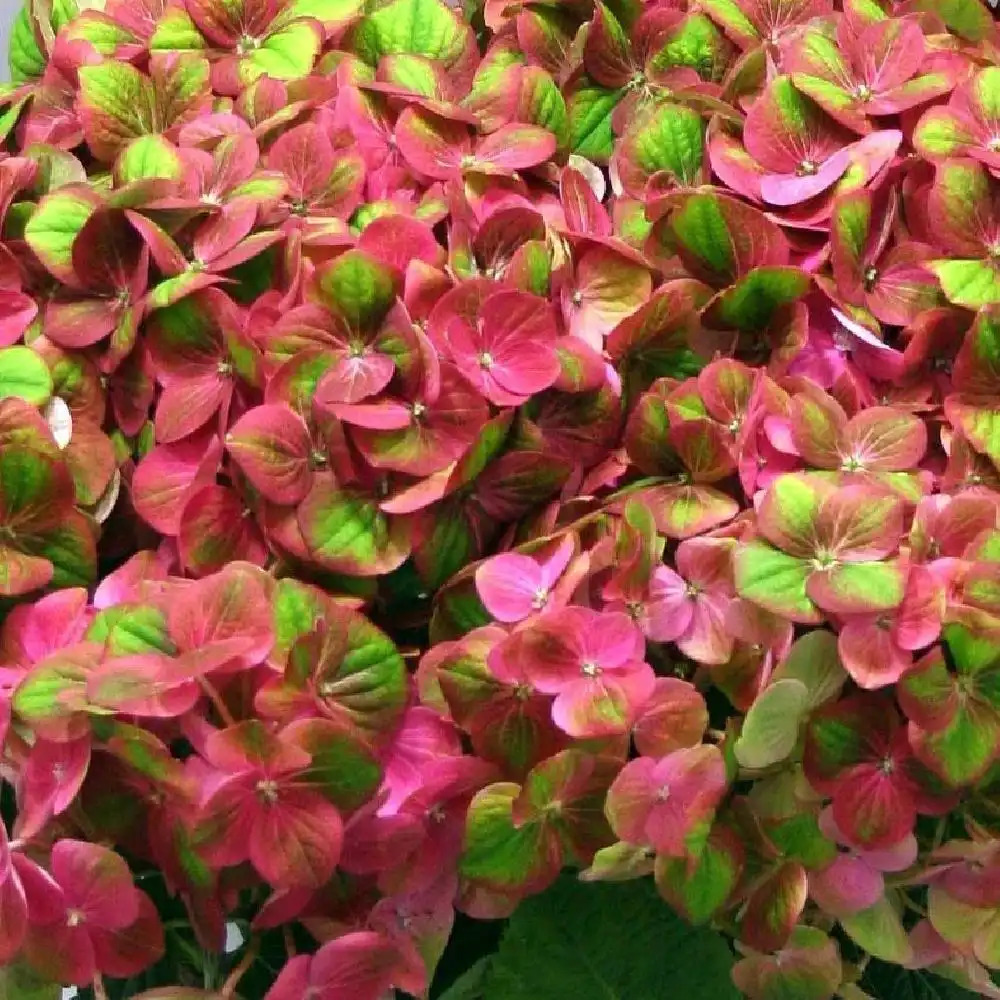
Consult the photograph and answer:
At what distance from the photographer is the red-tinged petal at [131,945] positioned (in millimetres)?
396

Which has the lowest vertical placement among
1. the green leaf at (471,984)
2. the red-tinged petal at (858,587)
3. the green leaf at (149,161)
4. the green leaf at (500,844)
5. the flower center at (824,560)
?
A: the green leaf at (471,984)

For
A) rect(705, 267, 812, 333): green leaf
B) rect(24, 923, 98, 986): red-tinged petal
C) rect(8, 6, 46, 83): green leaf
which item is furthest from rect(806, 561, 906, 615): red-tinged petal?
rect(8, 6, 46, 83): green leaf

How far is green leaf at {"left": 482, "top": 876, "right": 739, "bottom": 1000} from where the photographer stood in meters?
0.43

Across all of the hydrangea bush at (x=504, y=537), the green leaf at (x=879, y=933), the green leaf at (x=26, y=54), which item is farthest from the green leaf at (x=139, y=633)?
the green leaf at (x=26, y=54)

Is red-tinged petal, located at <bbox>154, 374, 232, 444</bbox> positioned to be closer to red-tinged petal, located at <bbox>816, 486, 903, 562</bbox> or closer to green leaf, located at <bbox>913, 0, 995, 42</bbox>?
red-tinged petal, located at <bbox>816, 486, 903, 562</bbox>

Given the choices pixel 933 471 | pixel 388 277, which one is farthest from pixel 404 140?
pixel 933 471

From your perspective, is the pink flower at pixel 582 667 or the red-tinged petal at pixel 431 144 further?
the red-tinged petal at pixel 431 144

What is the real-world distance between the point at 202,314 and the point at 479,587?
0.12 metres

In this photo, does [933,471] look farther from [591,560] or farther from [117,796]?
[117,796]

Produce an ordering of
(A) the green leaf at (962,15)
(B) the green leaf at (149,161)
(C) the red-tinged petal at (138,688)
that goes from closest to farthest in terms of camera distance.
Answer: (C) the red-tinged petal at (138,688)
(B) the green leaf at (149,161)
(A) the green leaf at (962,15)

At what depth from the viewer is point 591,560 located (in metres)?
0.41

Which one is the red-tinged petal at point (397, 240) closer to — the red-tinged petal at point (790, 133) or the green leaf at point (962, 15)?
the red-tinged petal at point (790, 133)

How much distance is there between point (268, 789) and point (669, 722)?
0.11m

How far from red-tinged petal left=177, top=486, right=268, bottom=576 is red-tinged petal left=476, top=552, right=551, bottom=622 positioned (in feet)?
0.23
